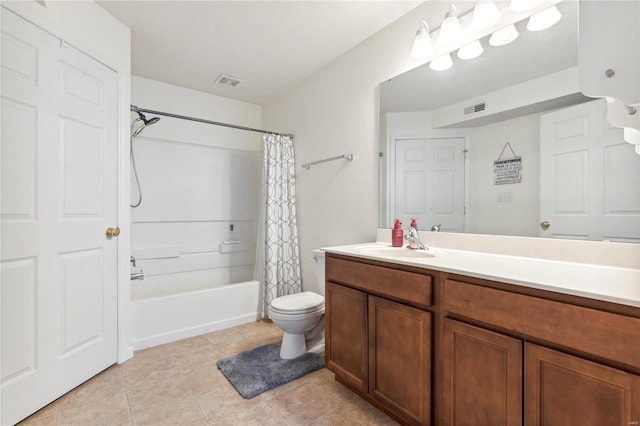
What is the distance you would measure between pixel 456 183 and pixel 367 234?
0.74 meters

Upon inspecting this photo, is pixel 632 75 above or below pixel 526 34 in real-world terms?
below

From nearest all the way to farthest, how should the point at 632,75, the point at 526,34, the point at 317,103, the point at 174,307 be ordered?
1. the point at 632,75
2. the point at 526,34
3. the point at 174,307
4. the point at 317,103

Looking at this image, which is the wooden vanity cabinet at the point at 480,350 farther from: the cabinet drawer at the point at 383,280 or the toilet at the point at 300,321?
the toilet at the point at 300,321

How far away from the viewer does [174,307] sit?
243 centimetres

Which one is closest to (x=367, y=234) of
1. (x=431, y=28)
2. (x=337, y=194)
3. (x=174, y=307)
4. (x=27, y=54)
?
(x=337, y=194)

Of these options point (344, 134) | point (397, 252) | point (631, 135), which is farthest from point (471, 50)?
point (397, 252)

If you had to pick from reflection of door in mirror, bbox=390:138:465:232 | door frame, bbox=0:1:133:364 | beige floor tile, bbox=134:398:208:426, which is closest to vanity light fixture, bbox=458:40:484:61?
reflection of door in mirror, bbox=390:138:465:232

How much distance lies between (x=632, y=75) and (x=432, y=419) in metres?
1.39

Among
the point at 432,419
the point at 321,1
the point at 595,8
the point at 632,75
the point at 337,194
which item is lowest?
the point at 432,419

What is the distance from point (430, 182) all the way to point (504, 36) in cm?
82

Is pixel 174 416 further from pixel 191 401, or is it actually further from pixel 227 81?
pixel 227 81

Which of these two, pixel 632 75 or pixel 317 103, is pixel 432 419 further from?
pixel 317 103

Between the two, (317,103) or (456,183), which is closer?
(456,183)

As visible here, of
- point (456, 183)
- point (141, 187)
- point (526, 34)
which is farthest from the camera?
point (141, 187)
